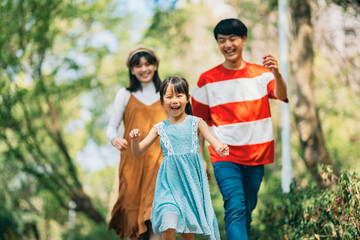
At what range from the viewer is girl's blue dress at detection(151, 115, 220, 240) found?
391 cm

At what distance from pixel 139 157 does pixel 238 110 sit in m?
1.13

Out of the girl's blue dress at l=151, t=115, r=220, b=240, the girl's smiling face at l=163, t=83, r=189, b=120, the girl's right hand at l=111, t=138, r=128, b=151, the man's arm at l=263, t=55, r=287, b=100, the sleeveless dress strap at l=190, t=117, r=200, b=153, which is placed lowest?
the girl's blue dress at l=151, t=115, r=220, b=240

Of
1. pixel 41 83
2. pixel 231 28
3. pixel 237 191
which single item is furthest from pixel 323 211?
pixel 41 83

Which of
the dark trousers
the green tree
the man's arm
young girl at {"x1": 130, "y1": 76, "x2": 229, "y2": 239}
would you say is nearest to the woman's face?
young girl at {"x1": 130, "y1": 76, "x2": 229, "y2": 239}

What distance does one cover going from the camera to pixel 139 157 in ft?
17.1

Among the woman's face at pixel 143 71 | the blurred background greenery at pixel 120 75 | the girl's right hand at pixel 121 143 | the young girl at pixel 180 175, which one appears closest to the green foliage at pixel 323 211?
the blurred background greenery at pixel 120 75

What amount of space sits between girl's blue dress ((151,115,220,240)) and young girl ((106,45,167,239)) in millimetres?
948

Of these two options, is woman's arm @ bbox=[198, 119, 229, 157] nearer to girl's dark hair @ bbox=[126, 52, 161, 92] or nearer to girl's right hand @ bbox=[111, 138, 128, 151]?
girl's right hand @ bbox=[111, 138, 128, 151]

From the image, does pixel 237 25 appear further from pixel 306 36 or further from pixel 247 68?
pixel 306 36

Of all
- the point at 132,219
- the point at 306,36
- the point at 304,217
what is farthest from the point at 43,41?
the point at 304,217

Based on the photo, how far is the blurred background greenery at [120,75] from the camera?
30.7 ft

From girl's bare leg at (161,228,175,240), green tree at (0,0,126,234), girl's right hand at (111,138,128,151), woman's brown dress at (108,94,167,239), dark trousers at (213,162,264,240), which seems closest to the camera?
girl's bare leg at (161,228,175,240)

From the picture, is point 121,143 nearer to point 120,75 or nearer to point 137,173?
point 137,173

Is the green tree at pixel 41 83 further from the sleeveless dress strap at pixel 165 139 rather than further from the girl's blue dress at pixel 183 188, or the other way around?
the girl's blue dress at pixel 183 188
